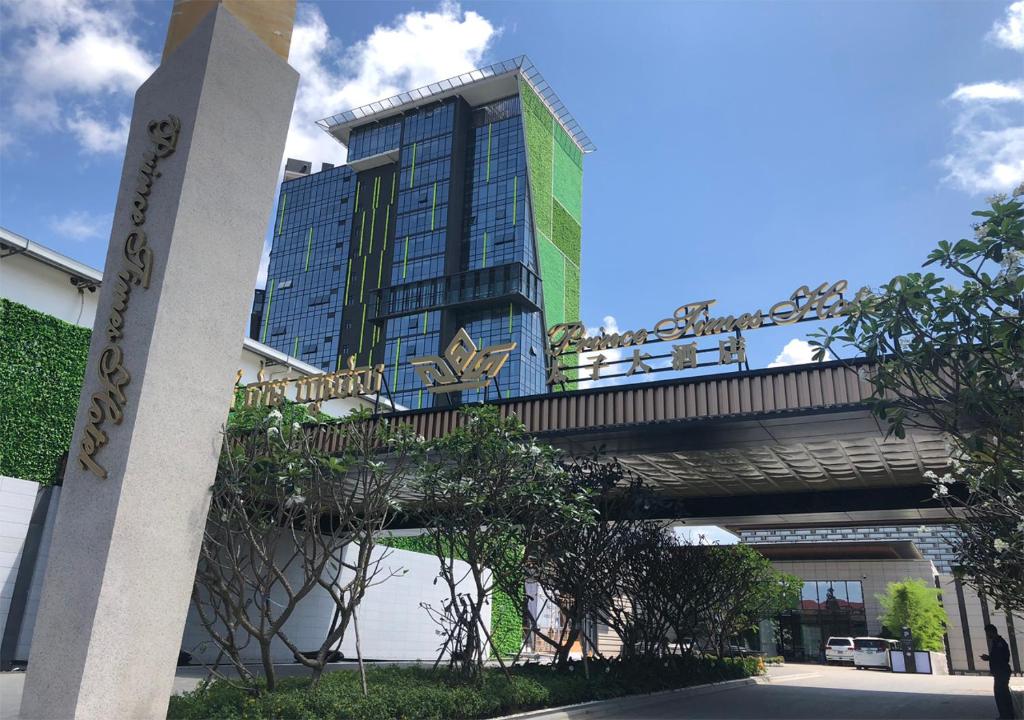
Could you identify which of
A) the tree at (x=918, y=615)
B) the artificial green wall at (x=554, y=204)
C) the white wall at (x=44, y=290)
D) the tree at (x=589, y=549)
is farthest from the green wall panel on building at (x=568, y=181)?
the tree at (x=589, y=549)

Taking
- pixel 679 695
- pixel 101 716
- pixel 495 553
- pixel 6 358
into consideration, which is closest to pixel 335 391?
pixel 6 358

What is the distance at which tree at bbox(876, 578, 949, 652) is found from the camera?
1710 inches

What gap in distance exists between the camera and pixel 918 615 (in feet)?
143

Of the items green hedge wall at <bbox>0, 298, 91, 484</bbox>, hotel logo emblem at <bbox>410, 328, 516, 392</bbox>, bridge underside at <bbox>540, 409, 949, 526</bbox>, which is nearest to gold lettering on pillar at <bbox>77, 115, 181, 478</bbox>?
bridge underside at <bbox>540, 409, 949, 526</bbox>

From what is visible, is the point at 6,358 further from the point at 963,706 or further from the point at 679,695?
the point at 963,706

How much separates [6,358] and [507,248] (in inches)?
2386

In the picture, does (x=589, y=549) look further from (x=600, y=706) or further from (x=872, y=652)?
(x=872, y=652)

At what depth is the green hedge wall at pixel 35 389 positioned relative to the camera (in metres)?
18.5

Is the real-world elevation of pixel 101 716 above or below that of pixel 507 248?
below

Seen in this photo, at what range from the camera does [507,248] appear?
7725 centimetres

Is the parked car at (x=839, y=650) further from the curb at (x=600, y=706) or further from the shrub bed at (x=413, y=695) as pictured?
the shrub bed at (x=413, y=695)

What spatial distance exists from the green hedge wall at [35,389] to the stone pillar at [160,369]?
10956mm

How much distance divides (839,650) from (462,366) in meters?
37.0

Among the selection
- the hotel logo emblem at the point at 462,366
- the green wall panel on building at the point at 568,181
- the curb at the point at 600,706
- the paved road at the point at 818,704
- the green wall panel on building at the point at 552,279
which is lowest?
the paved road at the point at 818,704
